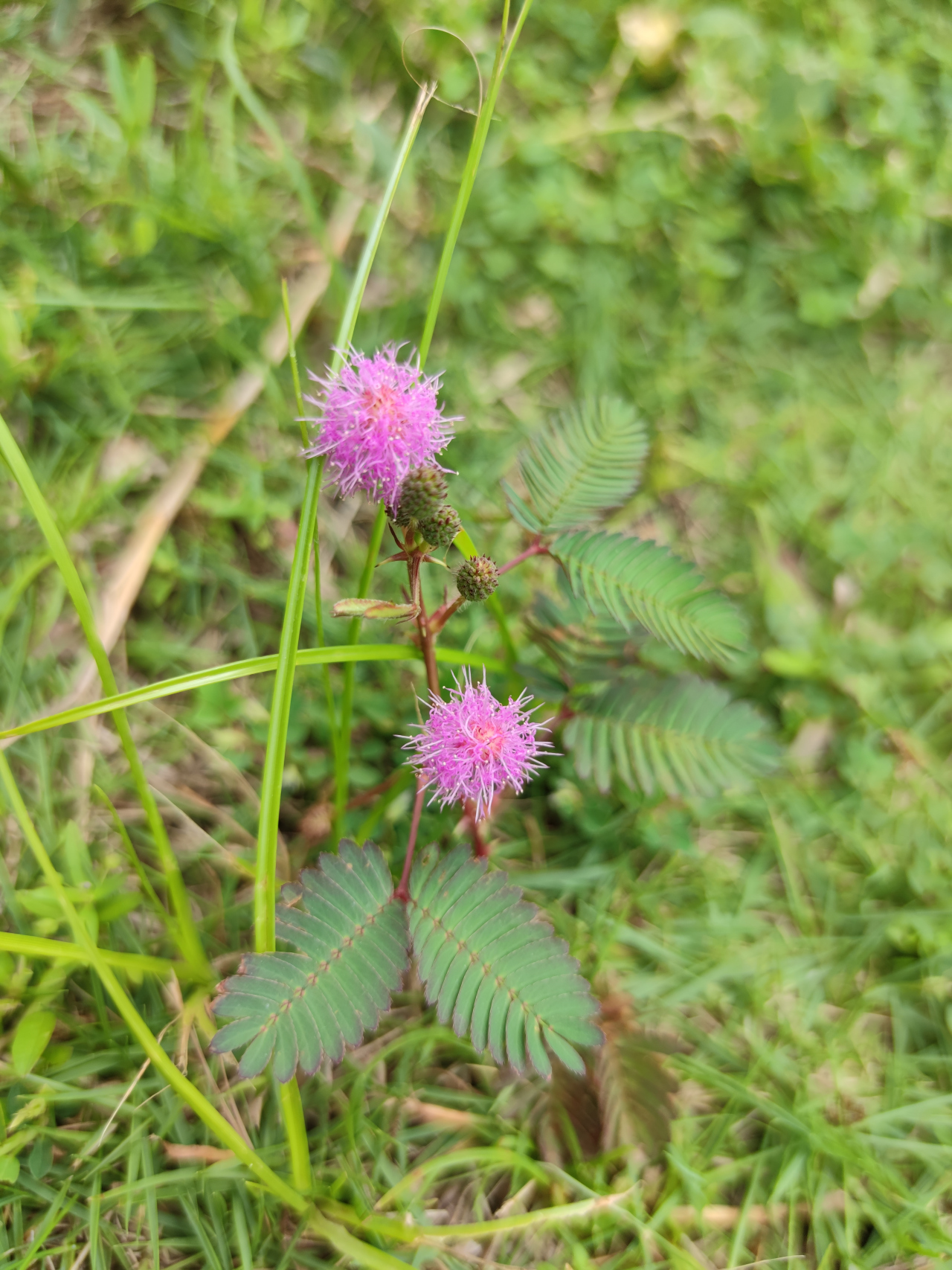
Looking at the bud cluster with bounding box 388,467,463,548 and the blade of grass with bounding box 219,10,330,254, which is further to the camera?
the blade of grass with bounding box 219,10,330,254

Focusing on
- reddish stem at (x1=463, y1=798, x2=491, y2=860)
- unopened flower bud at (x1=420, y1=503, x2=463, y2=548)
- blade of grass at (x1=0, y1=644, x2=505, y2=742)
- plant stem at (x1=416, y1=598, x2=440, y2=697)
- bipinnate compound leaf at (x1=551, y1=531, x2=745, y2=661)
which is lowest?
reddish stem at (x1=463, y1=798, x2=491, y2=860)

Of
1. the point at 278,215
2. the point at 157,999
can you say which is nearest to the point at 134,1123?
the point at 157,999

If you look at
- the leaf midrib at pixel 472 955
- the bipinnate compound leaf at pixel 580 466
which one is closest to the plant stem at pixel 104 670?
the leaf midrib at pixel 472 955

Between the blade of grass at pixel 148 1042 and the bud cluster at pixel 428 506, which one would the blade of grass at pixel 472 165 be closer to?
the bud cluster at pixel 428 506

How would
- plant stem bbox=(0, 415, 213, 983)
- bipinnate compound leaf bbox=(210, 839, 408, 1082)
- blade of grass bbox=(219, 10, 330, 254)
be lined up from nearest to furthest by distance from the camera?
bipinnate compound leaf bbox=(210, 839, 408, 1082) → plant stem bbox=(0, 415, 213, 983) → blade of grass bbox=(219, 10, 330, 254)

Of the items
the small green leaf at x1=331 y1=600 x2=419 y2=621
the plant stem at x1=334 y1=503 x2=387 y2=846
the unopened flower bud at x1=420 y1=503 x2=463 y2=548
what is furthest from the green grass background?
the unopened flower bud at x1=420 y1=503 x2=463 y2=548

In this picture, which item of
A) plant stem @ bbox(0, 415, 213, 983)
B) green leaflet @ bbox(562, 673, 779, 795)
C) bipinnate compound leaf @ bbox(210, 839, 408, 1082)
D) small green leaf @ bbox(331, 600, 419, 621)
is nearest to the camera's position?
bipinnate compound leaf @ bbox(210, 839, 408, 1082)

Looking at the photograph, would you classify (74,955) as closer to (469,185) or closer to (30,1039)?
(30,1039)

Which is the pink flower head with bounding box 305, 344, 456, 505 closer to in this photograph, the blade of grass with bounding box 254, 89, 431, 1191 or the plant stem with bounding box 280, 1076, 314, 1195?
the blade of grass with bounding box 254, 89, 431, 1191
